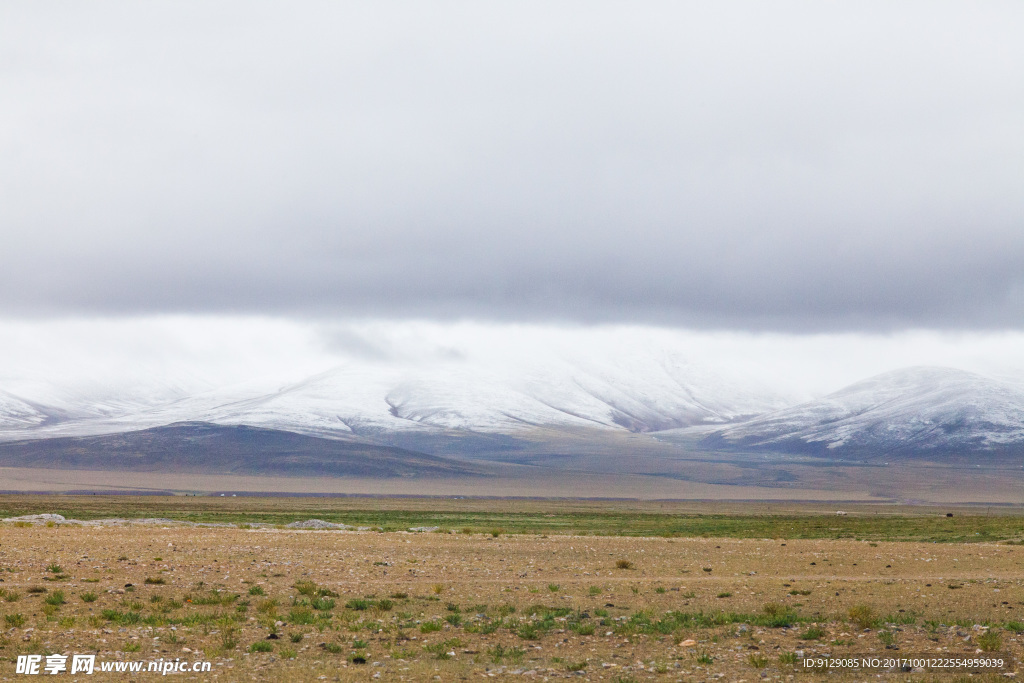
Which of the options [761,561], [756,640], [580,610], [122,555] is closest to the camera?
[756,640]

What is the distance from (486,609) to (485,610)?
0.14m

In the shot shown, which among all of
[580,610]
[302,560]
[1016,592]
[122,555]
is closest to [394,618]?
[580,610]

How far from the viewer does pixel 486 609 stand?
2328 centimetres

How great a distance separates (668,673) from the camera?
55.7ft

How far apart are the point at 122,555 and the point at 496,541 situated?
61.9 feet

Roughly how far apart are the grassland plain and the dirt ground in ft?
0.26

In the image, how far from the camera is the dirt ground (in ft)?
57.8

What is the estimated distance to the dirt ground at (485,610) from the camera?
1762 centimetres

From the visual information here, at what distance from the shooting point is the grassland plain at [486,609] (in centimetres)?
1770

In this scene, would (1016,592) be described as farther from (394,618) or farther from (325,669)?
(325,669)

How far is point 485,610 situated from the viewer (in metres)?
23.1

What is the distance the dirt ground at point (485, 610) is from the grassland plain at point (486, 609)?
0.08 meters

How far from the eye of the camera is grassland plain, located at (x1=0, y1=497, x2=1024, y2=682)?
697 inches

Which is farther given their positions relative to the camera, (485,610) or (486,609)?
(486,609)
